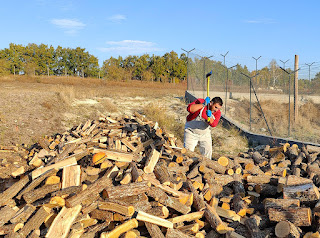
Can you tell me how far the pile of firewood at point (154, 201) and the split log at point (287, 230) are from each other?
0.01m

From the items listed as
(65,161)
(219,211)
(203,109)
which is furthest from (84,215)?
(203,109)

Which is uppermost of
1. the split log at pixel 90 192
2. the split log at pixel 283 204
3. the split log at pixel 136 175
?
the split log at pixel 136 175

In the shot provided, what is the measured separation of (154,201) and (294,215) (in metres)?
1.75

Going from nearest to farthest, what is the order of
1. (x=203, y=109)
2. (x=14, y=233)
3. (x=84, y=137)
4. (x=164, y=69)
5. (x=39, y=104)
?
1. (x=14, y=233)
2. (x=203, y=109)
3. (x=84, y=137)
4. (x=39, y=104)
5. (x=164, y=69)

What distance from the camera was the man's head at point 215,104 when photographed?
5.25m

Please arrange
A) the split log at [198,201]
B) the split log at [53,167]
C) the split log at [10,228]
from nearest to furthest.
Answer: the split log at [10,228]
the split log at [198,201]
the split log at [53,167]

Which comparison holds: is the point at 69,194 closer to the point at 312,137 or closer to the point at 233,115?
the point at 312,137

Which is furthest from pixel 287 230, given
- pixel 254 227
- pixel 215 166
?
pixel 215 166

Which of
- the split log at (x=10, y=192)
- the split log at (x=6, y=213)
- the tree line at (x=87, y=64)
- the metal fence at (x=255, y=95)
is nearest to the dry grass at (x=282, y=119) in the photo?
the metal fence at (x=255, y=95)

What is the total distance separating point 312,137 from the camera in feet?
30.6

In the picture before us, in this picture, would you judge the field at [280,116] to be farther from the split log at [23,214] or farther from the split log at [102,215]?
the split log at [23,214]

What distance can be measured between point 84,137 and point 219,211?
466 cm

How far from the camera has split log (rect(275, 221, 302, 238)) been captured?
336 centimetres

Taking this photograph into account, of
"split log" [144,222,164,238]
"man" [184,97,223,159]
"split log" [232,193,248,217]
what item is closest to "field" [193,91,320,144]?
"man" [184,97,223,159]
